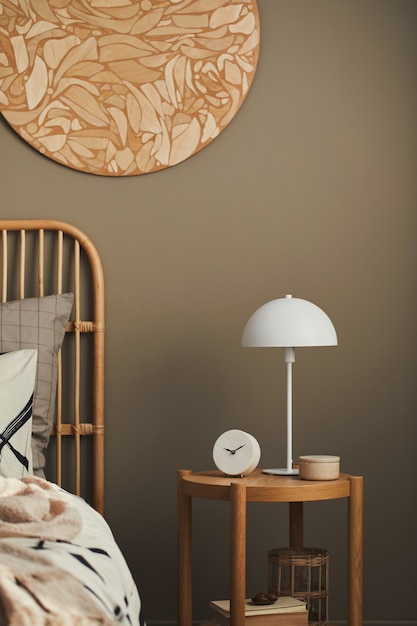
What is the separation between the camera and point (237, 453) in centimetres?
231

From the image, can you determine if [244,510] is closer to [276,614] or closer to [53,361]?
[276,614]

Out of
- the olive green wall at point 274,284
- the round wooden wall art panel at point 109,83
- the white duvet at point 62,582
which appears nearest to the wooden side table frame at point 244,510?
the olive green wall at point 274,284

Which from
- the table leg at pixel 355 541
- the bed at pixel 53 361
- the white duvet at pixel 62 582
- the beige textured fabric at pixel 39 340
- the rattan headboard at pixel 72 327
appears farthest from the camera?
the rattan headboard at pixel 72 327

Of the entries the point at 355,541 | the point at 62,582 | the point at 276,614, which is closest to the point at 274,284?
the point at 355,541

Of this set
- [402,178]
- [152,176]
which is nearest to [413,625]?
[402,178]

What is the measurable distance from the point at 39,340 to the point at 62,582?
50.2 inches

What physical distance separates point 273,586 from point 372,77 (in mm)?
1643

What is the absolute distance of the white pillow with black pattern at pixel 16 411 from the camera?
2.29 meters

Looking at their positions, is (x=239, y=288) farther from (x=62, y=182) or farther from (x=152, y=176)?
(x=62, y=182)

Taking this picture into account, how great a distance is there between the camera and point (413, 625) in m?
2.67

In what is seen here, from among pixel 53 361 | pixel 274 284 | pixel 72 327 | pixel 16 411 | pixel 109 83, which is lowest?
pixel 16 411

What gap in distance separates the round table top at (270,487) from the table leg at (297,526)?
0.70ft

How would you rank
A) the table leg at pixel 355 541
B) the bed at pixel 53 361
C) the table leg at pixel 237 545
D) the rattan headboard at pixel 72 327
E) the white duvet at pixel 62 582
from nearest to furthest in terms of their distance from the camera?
the white duvet at pixel 62 582, the table leg at pixel 237 545, the table leg at pixel 355 541, the bed at pixel 53 361, the rattan headboard at pixel 72 327

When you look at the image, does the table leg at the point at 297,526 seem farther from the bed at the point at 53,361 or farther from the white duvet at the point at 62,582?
the white duvet at the point at 62,582
